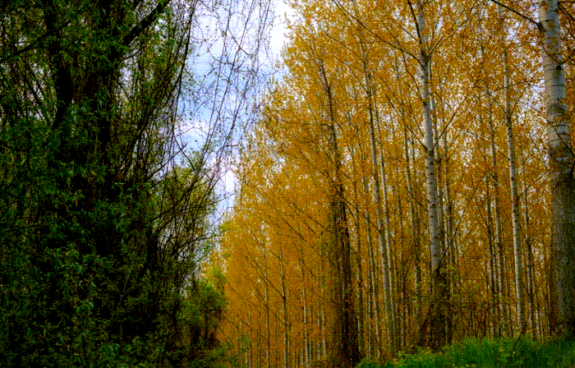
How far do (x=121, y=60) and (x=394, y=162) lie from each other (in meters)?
9.58

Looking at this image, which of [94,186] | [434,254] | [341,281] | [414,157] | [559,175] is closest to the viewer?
[559,175]

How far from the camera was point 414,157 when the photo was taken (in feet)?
45.7

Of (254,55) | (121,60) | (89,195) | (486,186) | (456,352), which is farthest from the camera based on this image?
(486,186)

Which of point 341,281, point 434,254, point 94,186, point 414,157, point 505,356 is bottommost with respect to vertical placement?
point 505,356

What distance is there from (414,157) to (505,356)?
10.2 m

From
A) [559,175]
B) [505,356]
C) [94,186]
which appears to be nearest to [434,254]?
[559,175]

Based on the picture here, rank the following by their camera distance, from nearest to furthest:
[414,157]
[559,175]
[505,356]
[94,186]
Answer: [505,356] < [559,175] < [94,186] < [414,157]

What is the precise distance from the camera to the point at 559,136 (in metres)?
5.24

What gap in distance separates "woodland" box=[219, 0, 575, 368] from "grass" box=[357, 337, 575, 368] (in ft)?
0.30

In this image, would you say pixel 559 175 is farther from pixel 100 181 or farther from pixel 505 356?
pixel 100 181

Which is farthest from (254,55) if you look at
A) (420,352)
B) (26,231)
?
(420,352)

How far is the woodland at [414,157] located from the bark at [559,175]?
0.02m

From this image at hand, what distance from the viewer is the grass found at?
412cm

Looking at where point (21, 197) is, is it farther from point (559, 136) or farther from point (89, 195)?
point (559, 136)
